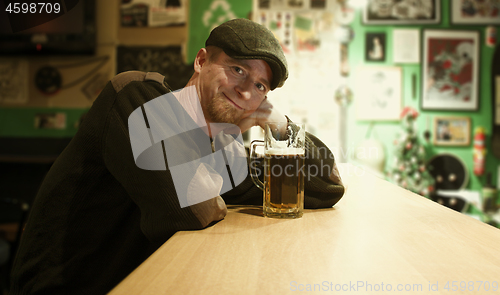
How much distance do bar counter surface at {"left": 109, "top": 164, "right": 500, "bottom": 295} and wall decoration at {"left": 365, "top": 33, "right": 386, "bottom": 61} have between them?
8.18ft

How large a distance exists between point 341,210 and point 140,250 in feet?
1.65

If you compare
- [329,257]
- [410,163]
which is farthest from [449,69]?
[329,257]

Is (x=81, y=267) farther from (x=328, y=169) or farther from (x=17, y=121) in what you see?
(x=17, y=121)

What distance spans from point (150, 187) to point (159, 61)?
2584 millimetres

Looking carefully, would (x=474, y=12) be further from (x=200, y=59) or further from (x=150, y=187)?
(x=150, y=187)

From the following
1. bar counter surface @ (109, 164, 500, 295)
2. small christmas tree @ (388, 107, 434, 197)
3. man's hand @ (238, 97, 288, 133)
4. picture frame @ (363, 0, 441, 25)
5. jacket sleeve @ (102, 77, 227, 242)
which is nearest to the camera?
bar counter surface @ (109, 164, 500, 295)

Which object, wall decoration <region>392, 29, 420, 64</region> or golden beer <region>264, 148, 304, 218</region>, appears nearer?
golden beer <region>264, 148, 304, 218</region>

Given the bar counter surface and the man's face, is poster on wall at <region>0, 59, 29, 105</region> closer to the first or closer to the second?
the man's face

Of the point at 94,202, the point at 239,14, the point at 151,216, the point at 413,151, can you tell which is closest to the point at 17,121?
the point at 239,14

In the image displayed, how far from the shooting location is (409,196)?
3.13ft

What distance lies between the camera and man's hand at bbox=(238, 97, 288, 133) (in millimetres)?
1029

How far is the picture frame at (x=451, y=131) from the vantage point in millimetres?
2955

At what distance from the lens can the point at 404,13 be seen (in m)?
2.93

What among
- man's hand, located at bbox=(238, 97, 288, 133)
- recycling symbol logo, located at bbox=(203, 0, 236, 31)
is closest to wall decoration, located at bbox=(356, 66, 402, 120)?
recycling symbol logo, located at bbox=(203, 0, 236, 31)
